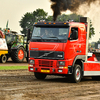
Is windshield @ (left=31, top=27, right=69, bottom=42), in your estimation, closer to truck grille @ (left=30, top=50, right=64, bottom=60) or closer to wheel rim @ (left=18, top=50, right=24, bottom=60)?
truck grille @ (left=30, top=50, right=64, bottom=60)

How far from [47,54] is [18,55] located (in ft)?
47.3

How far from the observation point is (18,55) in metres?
27.4

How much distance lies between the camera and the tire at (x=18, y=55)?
2708cm

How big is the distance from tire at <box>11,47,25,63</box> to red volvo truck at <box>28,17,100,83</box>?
1343 cm

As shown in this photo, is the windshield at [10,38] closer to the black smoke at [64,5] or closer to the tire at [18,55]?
the tire at [18,55]

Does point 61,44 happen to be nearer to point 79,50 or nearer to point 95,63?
point 79,50

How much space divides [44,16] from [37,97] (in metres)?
98.1

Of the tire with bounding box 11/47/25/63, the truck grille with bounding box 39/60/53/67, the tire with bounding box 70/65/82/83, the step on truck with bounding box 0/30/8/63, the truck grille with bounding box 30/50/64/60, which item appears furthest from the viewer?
the tire with bounding box 11/47/25/63

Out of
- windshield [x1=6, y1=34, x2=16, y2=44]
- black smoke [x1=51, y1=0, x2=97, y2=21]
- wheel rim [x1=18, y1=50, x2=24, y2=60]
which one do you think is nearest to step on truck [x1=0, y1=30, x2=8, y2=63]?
windshield [x1=6, y1=34, x2=16, y2=44]

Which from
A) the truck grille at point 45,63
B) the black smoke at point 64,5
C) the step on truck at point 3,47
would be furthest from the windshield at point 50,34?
the step on truck at point 3,47

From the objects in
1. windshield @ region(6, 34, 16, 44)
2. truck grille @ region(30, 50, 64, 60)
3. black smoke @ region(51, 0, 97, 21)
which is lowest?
truck grille @ region(30, 50, 64, 60)

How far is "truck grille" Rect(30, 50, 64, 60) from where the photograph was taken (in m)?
13.1

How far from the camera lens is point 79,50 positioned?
45.4 ft

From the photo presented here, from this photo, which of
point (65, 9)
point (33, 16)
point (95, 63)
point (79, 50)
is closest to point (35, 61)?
point (79, 50)
